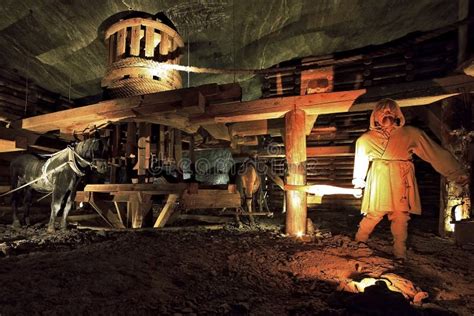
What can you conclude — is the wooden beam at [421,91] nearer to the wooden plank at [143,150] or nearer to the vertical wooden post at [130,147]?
the wooden plank at [143,150]

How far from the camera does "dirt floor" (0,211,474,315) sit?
8.29 feet

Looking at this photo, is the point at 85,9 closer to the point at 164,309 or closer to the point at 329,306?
the point at 164,309

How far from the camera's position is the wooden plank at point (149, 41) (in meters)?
7.45

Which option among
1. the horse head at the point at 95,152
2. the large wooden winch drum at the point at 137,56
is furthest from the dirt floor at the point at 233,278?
the large wooden winch drum at the point at 137,56

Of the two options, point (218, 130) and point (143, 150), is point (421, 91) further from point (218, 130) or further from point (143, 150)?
point (143, 150)

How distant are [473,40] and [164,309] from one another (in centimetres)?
917

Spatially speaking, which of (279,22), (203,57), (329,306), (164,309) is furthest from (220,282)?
(203,57)

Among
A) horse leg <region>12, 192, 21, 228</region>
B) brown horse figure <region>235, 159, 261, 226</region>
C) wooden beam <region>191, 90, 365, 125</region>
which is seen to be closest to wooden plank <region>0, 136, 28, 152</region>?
horse leg <region>12, 192, 21, 228</region>

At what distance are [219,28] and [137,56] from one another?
3744mm

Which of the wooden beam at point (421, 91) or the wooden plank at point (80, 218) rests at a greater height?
the wooden beam at point (421, 91)

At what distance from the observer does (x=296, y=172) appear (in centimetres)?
557

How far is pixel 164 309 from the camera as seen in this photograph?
2.55 m

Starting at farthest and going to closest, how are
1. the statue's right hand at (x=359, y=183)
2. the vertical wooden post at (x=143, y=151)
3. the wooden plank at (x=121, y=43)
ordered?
the wooden plank at (x=121, y=43), the vertical wooden post at (x=143, y=151), the statue's right hand at (x=359, y=183)

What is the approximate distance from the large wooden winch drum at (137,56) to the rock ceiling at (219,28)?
1.46m
